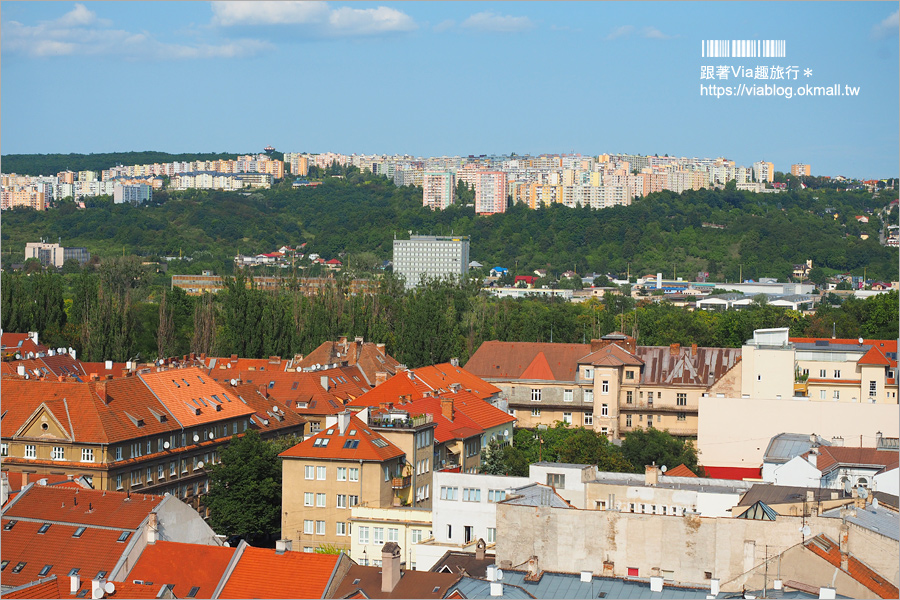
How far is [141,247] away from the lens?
433ft

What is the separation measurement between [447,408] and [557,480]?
9.26 meters

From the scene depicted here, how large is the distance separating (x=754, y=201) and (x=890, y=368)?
11125 centimetres

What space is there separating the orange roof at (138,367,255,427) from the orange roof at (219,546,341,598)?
1300 cm

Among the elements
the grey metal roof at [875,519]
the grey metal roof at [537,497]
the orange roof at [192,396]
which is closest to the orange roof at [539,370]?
the orange roof at [192,396]

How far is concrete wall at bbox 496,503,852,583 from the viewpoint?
20484 mm

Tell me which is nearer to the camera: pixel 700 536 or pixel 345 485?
pixel 700 536

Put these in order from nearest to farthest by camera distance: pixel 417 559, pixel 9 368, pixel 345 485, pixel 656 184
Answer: pixel 417 559 < pixel 345 485 < pixel 9 368 < pixel 656 184

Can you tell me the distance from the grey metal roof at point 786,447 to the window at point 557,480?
288 inches

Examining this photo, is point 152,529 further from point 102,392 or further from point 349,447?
point 102,392

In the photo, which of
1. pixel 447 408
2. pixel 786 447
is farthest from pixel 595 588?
pixel 447 408

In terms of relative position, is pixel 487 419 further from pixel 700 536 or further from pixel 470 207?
pixel 470 207

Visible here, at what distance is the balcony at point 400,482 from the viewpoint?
29469 mm

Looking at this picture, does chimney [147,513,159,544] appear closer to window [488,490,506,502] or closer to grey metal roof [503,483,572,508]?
grey metal roof [503,483,572,508]

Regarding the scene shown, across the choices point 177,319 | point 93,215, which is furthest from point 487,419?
point 93,215
